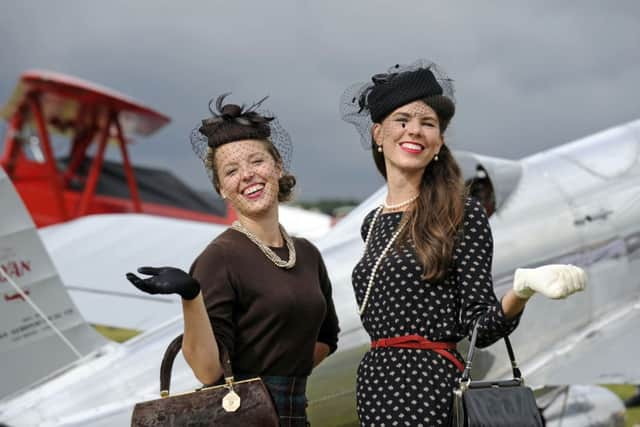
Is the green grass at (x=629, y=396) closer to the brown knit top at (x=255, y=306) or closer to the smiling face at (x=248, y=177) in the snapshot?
the brown knit top at (x=255, y=306)

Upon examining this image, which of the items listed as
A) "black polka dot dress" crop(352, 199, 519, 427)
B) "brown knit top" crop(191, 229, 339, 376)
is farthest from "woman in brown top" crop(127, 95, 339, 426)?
"black polka dot dress" crop(352, 199, 519, 427)

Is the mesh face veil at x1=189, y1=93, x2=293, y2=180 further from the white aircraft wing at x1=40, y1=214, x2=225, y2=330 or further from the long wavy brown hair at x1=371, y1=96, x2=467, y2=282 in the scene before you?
the white aircraft wing at x1=40, y1=214, x2=225, y2=330

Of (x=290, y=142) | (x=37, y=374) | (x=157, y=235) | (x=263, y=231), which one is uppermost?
(x=290, y=142)

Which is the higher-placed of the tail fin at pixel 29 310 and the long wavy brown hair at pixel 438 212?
the long wavy brown hair at pixel 438 212

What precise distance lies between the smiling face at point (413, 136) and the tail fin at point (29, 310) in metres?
2.96

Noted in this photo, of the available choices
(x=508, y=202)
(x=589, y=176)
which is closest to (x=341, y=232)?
(x=508, y=202)

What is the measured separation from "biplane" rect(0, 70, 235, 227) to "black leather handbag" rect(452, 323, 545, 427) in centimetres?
1608

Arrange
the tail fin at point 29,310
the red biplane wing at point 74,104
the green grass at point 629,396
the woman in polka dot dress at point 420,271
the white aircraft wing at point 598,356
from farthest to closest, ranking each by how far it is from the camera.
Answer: the red biplane wing at point 74,104, the green grass at point 629,396, the tail fin at point 29,310, the white aircraft wing at point 598,356, the woman in polka dot dress at point 420,271

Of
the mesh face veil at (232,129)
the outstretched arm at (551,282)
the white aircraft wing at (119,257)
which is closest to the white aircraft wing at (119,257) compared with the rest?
the white aircraft wing at (119,257)

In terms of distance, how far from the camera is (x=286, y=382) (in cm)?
224

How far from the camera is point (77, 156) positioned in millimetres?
20250

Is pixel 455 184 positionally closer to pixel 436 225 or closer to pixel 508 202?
pixel 436 225

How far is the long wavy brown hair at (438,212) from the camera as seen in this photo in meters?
2.11

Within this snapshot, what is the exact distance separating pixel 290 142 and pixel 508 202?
2.58 m
